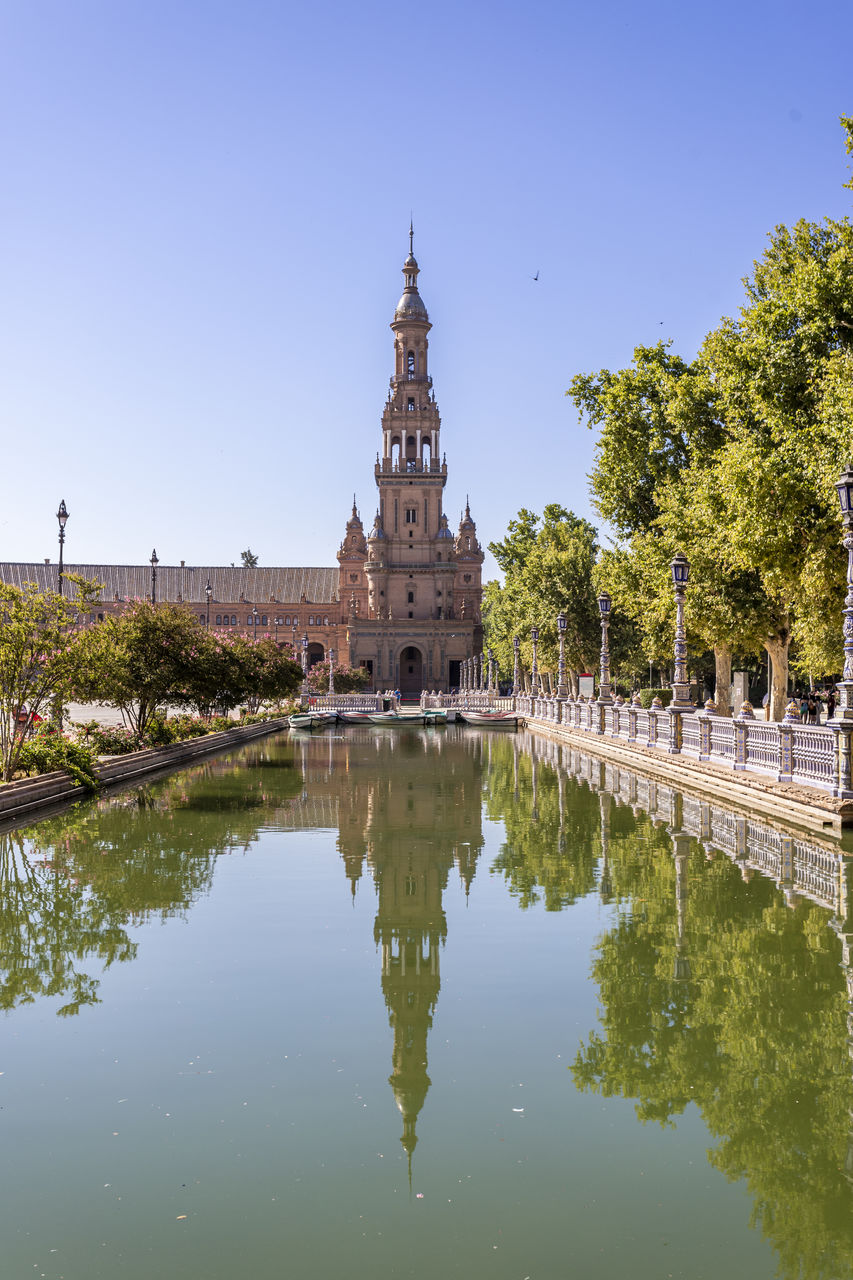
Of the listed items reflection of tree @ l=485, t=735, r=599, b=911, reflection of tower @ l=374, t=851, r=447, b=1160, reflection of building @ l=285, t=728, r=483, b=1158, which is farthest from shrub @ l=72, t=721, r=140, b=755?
reflection of tower @ l=374, t=851, r=447, b=1160

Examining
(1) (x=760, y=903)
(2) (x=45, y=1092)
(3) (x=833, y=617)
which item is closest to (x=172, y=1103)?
(2) (x=45, y=1092)

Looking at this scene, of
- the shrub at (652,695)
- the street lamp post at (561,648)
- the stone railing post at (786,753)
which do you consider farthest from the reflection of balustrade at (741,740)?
the shrub at (652,695)

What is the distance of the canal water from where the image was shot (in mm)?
5152

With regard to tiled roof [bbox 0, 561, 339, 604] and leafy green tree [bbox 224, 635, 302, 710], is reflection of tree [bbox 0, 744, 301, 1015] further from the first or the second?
tiled roof [bbox 0, 561, 339, 604]

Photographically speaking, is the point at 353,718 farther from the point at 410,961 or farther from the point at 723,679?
the point at 410,961

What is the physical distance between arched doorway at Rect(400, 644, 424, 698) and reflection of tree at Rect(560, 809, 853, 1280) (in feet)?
359

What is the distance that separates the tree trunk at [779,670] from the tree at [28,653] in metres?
19.6

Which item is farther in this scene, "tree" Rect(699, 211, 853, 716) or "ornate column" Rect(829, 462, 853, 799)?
"tree" Rect(699, 211, 853, 716)

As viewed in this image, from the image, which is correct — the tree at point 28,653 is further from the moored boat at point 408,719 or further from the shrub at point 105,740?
the moored boat at point 408,719

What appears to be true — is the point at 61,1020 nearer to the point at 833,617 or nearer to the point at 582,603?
the point at 833,617

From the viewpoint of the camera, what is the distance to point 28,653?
22.1 metres

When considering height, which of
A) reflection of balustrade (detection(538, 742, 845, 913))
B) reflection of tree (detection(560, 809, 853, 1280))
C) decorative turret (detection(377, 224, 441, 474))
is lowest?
reflection of tree (detection(560, 809, 853, 1280))

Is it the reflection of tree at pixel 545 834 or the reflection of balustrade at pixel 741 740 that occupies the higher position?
the reflection of balustrade at pixel 741 740

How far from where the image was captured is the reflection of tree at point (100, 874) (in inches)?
392
